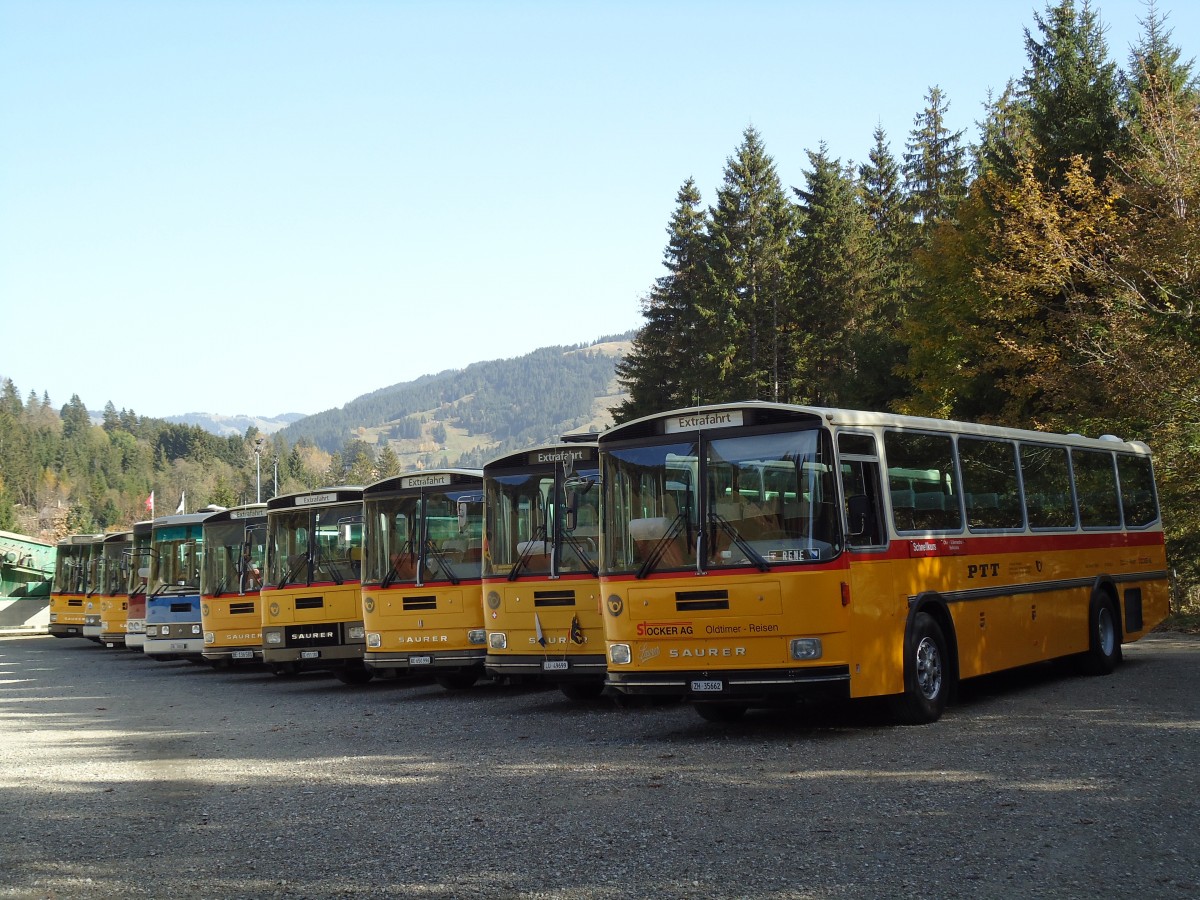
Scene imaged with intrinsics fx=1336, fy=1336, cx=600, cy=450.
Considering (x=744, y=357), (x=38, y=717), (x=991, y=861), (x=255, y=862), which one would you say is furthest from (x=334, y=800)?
(x=744, y=357)

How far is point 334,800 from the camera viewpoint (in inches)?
384

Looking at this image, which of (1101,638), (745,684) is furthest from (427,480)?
(1101,638)

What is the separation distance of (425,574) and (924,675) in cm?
770

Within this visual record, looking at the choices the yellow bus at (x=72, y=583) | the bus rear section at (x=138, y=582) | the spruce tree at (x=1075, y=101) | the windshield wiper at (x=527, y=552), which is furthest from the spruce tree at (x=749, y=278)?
the windshield wiper at (x=527, y=552)

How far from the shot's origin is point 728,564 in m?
11.8

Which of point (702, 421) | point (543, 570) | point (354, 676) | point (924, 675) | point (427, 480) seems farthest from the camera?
point (354, 676)

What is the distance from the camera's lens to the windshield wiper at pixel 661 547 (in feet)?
39.9

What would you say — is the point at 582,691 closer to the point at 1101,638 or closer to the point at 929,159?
the point at 1101,638

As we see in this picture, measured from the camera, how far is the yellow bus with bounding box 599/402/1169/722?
37.6 feet

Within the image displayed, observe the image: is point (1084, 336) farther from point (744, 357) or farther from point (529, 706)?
point (744, 357)

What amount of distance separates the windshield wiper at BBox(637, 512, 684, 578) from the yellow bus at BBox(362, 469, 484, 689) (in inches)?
210

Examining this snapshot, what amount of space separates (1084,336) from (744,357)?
1087 inches

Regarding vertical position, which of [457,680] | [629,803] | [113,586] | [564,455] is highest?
[564,455]

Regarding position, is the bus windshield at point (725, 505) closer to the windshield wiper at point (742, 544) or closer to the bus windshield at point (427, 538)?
the windshield wiper at point (742, 544)
